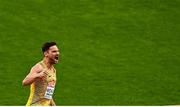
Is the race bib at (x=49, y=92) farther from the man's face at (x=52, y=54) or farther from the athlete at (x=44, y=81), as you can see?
the man's face at (x=52, y=54)

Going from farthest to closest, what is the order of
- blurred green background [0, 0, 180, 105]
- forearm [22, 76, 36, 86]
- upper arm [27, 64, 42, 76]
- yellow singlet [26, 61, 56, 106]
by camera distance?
blurred green background [0, 0, 180, 105] < yellow singlet [26, 61, 56, 106] < upper arm [27, 64, 42, 76] < forearm [22, 76, 36, 86]

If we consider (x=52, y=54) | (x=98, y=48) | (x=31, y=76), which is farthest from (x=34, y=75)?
(x=98, y=48)

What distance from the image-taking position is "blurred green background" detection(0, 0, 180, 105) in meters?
12.1

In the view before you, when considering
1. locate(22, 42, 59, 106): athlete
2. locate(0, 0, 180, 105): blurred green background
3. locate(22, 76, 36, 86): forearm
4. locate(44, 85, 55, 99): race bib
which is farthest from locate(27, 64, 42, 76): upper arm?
locate(0, 0, 180, 105): blurred green background

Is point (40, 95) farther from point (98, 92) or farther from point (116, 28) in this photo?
point (116, 28)

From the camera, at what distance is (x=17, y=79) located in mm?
12469

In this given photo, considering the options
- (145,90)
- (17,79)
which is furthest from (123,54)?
(17,79)

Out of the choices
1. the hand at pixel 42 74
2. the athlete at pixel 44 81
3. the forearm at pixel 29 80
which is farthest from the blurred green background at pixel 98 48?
the forearm at pixel 29 80

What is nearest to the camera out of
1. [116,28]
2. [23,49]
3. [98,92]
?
[98,92]

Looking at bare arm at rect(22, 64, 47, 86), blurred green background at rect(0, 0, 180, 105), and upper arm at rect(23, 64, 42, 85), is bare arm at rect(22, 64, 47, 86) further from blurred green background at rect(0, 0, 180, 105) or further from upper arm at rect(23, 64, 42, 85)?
blurred green background at rect(0, 0, 180, 105)

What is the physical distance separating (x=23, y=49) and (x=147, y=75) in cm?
253

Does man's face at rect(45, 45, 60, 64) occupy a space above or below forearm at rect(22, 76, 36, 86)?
above

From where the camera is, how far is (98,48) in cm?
1366

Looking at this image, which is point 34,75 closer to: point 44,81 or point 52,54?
point 44,81
